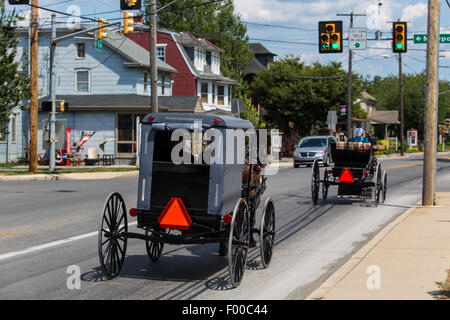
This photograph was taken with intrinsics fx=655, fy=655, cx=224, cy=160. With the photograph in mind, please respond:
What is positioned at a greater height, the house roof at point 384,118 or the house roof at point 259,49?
the house roof at point 259,49

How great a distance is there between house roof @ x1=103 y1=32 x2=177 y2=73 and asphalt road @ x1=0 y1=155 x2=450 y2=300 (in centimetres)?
2643

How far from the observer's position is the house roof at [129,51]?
144 ft

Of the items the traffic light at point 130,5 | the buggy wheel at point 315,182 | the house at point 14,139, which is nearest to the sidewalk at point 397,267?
the buggy wheel at point 315,182

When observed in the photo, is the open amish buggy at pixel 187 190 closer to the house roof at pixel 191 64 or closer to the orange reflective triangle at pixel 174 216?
the orange reflective triangle at pixel 174 216

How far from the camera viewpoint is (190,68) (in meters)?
54.0

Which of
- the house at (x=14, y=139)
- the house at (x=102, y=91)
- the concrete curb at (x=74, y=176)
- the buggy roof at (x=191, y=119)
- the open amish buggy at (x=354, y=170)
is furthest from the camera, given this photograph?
the house at (x=14, y=139)

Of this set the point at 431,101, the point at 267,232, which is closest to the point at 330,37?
the point at 431,101

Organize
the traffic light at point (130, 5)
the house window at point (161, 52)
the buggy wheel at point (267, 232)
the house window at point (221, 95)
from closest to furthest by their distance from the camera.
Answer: the buggy wheel at point (267, 232) → the traffic light at point (130, 5) → the house window at point (161, 52) → the house window at point (221, 95)

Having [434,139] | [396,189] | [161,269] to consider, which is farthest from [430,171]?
[161,269]

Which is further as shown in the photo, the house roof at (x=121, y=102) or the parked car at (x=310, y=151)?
the house roof at (x=121, y=102)

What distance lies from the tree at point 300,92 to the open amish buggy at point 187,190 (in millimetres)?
54700

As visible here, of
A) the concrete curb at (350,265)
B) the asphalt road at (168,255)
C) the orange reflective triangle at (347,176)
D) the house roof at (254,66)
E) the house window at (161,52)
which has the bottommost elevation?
the asphalt road at (168,255)

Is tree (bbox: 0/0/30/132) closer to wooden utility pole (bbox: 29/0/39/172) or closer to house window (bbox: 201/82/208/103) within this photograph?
wooden utility pole (bbox: 29/0/39/172)

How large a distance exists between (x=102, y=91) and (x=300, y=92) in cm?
2420
